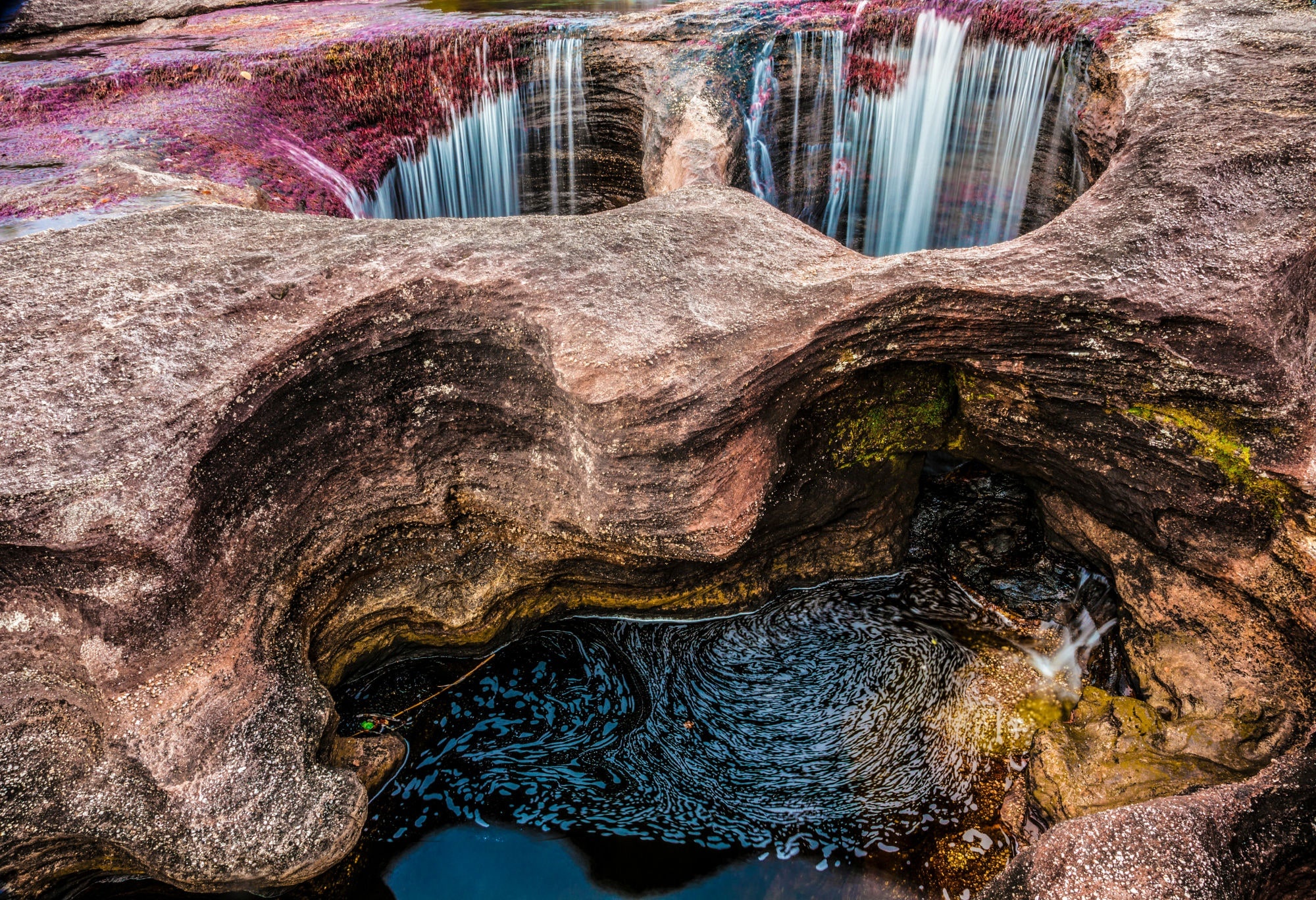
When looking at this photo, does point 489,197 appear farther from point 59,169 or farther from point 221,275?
point 221,275

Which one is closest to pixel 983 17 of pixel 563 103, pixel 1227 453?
pixel 563 103

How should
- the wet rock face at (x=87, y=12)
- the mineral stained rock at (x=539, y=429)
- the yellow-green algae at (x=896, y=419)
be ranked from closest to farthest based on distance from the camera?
1. the mineral stained rock at (x=539, y=429)
2. the yellow-green algae at (x=896, y=419)
3. the wet rock face at (x=87, y=12)

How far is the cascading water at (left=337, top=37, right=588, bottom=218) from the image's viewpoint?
25.3 feet

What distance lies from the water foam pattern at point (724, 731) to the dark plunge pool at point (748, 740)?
0.04 feet

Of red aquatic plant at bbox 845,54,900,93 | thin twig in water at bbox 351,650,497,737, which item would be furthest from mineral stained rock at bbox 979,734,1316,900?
red aquatic plant at bbox 845,54,900,93

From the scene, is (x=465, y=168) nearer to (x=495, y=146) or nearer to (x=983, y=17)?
(x=495, y=146)

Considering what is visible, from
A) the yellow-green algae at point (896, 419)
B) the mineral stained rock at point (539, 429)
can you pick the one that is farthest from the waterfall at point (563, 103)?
the yellow-green algae at point (896, 419)

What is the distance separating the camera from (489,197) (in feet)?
26.6

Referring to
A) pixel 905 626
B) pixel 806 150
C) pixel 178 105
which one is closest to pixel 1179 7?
pixel 806 150

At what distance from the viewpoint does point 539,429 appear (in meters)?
4.41

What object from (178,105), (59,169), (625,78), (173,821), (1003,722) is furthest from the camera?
(625,78)

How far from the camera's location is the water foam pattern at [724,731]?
14.5ft

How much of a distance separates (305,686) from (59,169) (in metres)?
4.18

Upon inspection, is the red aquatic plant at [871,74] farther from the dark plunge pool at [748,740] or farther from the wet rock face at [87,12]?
the wet rock face at [87,12]
